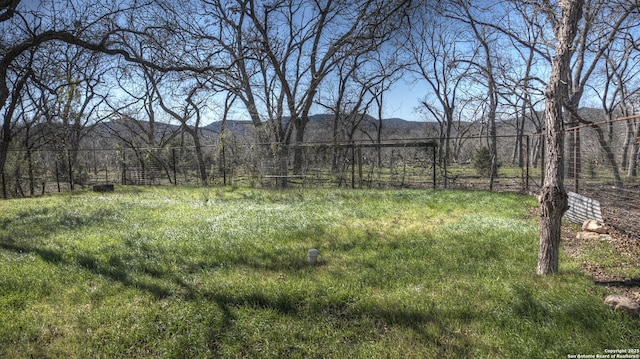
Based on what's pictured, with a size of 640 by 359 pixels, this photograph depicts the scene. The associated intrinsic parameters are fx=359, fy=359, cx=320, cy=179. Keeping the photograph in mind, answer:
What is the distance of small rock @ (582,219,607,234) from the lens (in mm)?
5785

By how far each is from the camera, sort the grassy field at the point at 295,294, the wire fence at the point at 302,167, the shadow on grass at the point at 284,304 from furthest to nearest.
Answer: the wire fence at the point at 302,167, the shadow on grass at the point at 284,304, the grassy field at the point at 295,294

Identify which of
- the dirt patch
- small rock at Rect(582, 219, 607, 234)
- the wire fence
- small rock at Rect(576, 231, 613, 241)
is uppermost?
the wire fence

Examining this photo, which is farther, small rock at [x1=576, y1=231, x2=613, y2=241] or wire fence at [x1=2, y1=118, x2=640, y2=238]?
wire fence at [x1=2, y1=118, x2=640, y2=238]

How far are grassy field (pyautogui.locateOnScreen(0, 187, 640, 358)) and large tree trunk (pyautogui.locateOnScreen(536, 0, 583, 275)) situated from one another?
0.56 metres

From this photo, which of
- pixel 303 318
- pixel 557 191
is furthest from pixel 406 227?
pixel 303 318

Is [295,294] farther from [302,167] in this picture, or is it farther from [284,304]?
[302,167]

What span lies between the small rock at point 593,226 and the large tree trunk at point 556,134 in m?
2.90

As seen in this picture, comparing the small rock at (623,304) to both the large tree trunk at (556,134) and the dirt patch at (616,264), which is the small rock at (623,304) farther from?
the large tree trunk at (556,134)

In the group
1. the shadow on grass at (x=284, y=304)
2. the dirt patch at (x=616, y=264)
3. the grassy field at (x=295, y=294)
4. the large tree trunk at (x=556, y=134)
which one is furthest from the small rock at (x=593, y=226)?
the shadow on grass at (x=284, y=304)

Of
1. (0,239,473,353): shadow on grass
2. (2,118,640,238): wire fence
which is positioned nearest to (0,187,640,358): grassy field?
(0,239,473,353): shadow on grass

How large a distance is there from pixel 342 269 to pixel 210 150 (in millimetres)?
15857

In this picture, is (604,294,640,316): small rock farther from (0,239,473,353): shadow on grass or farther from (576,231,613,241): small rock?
(576,231,613,241): small rock

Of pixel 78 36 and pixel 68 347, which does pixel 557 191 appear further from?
pixel 78 36

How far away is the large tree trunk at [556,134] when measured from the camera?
348 centimetres
